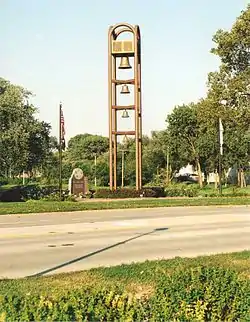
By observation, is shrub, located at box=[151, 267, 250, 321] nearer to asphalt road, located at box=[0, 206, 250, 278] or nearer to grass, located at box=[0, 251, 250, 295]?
grass, located at box=[0, 251, 250, 295]

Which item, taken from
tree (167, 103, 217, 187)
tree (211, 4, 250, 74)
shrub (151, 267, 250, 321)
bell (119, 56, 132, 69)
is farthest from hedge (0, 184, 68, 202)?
shrub (151, 267, 250, 321)

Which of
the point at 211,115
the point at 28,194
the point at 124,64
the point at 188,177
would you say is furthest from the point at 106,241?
the point at 188,177

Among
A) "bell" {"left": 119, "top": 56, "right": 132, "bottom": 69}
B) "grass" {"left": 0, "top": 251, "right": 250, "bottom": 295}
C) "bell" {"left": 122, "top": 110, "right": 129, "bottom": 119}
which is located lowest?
"grass" {"left": 0, "top": 251, "right": 250, "bottom": 295}

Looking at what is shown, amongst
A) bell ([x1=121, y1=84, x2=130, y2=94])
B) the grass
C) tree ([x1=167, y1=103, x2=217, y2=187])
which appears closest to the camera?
the grass

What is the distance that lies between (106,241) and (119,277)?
6799 millimetres

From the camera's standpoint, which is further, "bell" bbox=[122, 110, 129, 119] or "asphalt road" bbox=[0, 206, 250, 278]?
"bell" bbox=[122, 110, 129, 119]

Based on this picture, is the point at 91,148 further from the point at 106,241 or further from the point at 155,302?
the point at 155,302

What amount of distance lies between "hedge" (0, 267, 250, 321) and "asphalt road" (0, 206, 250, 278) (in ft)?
17.1

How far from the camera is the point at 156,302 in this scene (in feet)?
20.3

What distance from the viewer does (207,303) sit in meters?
6.45

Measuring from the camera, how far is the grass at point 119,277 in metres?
9.05

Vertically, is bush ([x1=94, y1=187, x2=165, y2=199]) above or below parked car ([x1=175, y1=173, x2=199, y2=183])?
below

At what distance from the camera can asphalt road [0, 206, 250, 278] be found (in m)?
12.9

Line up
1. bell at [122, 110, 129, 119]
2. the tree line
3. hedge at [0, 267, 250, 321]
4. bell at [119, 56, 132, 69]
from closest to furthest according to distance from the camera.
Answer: hedge at [0, 267, 250, 321] → bell at [119, 56, 132, 69] → bell at [122, 110, 129, 119] → the tree line
